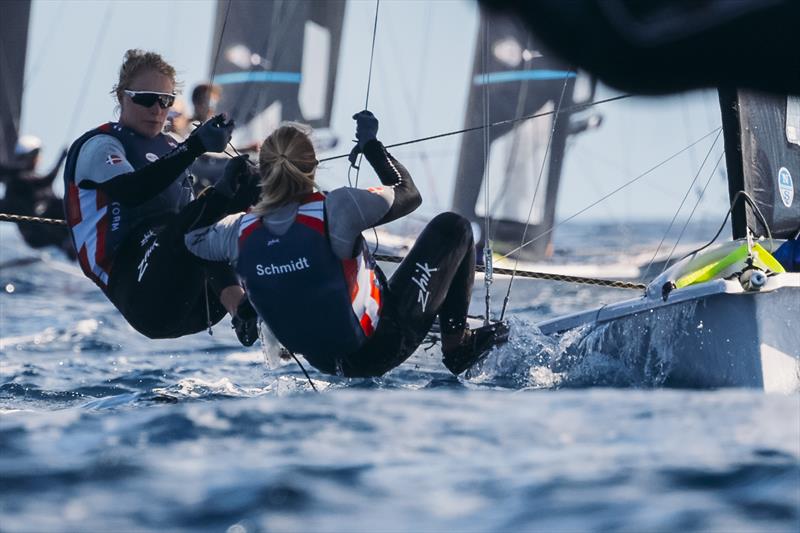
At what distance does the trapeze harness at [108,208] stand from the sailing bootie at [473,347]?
3.55 ft

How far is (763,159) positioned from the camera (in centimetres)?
516

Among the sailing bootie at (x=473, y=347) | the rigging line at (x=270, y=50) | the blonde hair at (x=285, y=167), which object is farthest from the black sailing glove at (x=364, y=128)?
the rigging line at (x=270, y=50)

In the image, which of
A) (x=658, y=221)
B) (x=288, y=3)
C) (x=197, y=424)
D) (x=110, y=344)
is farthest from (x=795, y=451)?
(x=658, y=221)

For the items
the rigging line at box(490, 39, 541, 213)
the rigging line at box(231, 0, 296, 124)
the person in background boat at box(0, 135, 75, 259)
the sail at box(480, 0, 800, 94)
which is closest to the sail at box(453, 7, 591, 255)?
the rigging line at box(490, 39, 541, 213)

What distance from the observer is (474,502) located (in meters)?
2.26

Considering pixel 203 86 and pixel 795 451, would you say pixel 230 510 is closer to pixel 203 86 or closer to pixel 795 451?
pixel 795 451

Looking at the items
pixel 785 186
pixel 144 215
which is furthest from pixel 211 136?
pixel 785 186

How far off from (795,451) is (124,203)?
2.23 meters

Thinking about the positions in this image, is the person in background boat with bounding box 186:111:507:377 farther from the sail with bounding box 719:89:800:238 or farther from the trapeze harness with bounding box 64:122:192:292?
the sail with bounding box 719:89:800:238

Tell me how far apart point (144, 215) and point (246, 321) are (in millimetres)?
536

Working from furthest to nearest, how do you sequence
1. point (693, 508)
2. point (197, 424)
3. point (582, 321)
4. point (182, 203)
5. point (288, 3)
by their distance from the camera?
point (288, 3) → point (582, 321) → point (182, 203) → point (197, 424) → point (693, 508)

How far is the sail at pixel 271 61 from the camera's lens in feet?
49.0

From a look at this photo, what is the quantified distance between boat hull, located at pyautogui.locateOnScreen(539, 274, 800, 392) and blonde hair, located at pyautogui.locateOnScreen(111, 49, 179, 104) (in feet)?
6.24

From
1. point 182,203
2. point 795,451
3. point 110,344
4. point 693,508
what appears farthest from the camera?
point 110,344
